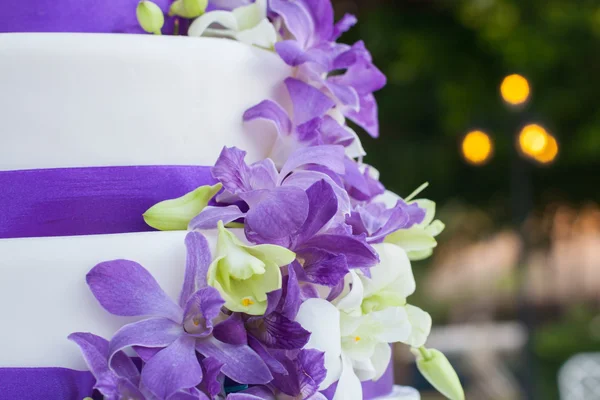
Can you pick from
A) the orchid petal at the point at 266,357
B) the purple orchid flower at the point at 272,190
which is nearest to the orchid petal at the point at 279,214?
the purple orchid flower at the point at 272,190

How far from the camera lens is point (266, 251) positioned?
86 centimetres

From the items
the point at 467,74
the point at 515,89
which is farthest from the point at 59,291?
the point at 467,74

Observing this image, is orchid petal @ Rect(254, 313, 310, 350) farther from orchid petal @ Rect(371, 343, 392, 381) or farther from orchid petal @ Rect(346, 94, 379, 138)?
orchid petal @ Rect(346, 94, 379, 138)

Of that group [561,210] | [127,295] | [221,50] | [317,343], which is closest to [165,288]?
[127,295]

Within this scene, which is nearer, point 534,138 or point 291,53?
point 291,53

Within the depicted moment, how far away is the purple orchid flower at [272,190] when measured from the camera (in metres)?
0.87

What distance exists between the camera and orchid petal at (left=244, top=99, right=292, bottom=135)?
40.8 inches

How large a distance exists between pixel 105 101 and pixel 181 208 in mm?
160

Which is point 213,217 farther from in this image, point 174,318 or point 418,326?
point 418,326

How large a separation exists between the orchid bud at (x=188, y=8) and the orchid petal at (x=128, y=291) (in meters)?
0.36

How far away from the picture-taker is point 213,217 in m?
0.91

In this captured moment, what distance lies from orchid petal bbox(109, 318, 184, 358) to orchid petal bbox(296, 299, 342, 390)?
136mm

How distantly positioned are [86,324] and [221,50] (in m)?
0.37

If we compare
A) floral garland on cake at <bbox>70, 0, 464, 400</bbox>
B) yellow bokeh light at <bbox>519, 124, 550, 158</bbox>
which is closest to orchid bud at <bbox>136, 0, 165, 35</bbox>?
floral garland on cake at <bbox>70, 0, 464, 400</bbox>
